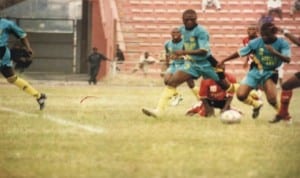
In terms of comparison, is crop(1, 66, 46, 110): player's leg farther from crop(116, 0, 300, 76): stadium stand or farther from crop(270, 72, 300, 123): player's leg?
crop(116, 0, 300, 76): stadium stand

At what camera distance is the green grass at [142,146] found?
6.94m

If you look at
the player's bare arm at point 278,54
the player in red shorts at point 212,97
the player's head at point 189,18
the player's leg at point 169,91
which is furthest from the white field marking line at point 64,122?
the player's bare arm at point 278,54

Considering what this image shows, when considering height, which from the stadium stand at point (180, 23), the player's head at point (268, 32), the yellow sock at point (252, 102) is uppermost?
the player's head at point (268, 32)

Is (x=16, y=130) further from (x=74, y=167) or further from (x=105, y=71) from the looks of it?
(x=105, y=71)

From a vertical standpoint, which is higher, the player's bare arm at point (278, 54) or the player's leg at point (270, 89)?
the player's bare arm at point (278, 54)

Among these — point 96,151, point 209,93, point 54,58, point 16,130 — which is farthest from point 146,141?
point 54,58

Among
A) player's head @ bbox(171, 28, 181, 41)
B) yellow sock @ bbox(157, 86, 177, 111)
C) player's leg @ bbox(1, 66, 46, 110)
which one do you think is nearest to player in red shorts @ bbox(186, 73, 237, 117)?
yellow sock @ bbox(157, 86, 177, 111)

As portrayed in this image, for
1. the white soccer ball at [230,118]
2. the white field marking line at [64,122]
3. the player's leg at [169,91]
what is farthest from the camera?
the player's leg at [169,91]

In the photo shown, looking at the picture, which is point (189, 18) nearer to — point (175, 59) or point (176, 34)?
point (175, 59)

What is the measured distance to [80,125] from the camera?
11250mm

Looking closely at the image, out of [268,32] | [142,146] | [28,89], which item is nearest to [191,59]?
[268,32]

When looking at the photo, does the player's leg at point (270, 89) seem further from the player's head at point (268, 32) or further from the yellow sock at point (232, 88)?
the yellow sock at point (232, 88)

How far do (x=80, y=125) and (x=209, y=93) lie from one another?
3082 mm

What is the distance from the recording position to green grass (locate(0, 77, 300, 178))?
22.8 feet
